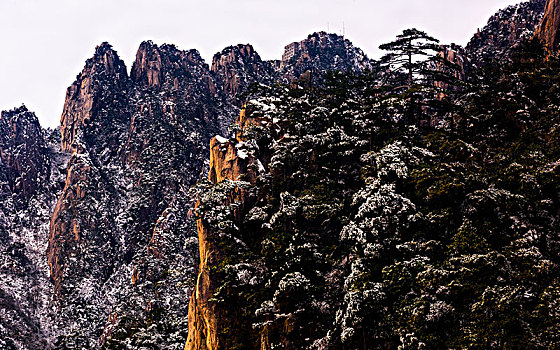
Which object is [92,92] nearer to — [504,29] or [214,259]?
[504,29]

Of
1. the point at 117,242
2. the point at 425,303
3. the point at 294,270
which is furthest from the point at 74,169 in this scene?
the point at 425,303

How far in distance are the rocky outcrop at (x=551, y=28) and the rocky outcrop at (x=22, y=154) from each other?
13387 centimetres

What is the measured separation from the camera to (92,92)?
14550 centimetres

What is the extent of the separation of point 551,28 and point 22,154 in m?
142

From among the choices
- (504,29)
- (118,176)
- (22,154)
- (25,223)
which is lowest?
Result: (25,223)

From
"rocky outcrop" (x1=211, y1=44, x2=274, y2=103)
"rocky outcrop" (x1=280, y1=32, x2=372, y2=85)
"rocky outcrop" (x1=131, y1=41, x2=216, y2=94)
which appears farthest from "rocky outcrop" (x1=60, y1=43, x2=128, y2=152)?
"rocky outcrop" (x1=280, y1=32, x2=372, y2=85)

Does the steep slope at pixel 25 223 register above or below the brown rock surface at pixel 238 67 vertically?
below

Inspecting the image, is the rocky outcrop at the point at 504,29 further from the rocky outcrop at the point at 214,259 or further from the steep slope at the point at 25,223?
the steep slope at the point at 25,223

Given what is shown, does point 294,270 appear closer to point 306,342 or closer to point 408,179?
point 306,342

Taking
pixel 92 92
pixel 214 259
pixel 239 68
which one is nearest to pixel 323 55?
pixel 239 68

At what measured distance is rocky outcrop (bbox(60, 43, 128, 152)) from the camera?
472 ft

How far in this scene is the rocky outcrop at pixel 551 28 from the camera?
37406 millimetres

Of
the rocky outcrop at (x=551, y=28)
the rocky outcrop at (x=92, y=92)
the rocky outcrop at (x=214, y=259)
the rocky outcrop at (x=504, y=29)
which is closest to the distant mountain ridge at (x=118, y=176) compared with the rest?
the rocky outcrop at (x=504, y=29)

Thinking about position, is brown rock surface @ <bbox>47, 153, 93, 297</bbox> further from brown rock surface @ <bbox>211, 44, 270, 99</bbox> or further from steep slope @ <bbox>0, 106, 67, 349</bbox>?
brown rock surface @ <bbox>211, 44, 270, 99</bbox>
